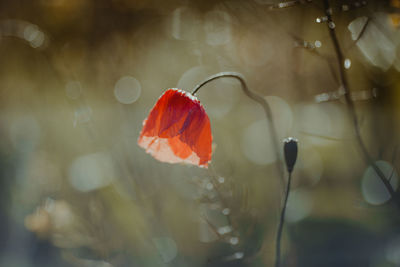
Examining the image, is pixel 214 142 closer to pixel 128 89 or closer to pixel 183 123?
pixel 128 89

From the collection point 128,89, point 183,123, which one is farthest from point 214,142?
point 183,123

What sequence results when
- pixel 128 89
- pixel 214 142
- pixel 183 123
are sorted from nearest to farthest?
pixel 183 123 → pixel 214 142 → pixel 128 89

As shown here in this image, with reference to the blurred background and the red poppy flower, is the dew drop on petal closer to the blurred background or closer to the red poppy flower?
the blurred background

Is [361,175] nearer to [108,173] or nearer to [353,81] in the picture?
[353,81]

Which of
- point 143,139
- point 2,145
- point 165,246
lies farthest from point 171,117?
point 2,145

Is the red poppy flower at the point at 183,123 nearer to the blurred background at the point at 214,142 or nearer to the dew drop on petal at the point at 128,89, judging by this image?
the blurred background at the point at 214,142
